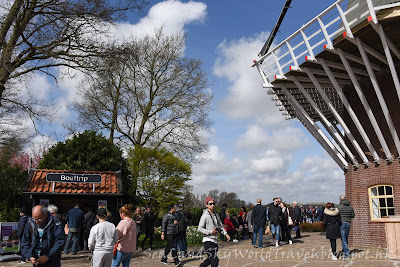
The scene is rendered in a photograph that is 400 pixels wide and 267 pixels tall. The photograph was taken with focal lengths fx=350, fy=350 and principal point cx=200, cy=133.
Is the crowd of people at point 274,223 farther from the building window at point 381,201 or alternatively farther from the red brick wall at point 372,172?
the building window at point 381,201

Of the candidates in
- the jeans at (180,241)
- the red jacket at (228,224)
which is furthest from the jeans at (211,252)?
the red jacket at (228,224)

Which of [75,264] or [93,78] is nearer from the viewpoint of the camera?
[75,264]

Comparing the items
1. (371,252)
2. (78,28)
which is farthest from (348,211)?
(78,28)

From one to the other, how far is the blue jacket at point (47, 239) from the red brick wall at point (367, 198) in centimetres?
1217

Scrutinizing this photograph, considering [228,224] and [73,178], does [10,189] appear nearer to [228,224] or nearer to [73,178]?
[73,178]

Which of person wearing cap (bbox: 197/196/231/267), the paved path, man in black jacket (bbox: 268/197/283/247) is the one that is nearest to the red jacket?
man in black jacket (bbox: 268/197/283/247)

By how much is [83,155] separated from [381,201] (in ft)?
43.4

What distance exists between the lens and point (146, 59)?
945 inches

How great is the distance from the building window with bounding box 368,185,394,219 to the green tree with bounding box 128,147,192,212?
443 inches

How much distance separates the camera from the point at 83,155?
1684 centimetres

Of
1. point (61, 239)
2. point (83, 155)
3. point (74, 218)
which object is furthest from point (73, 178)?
point (61, 239)

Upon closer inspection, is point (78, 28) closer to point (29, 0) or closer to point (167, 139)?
point (29, 0)

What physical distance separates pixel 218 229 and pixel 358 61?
8.94 metres

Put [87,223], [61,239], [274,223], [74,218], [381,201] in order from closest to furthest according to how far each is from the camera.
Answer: [61,239]
[74,218]
[87,223]
[274,223]
[381,201]
